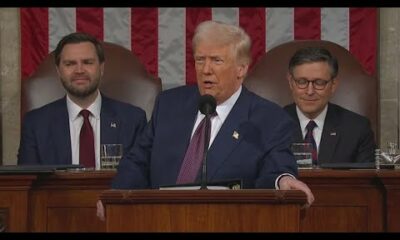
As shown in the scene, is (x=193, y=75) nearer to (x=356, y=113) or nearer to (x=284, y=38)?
(x=284, y=38)

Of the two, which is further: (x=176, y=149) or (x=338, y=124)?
(x=338, y=124)

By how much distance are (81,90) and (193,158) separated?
181 cm

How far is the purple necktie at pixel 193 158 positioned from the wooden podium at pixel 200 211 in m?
0.77

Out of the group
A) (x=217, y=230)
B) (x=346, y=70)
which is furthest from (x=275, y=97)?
(x=217, y=230)

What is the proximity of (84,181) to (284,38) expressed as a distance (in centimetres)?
243

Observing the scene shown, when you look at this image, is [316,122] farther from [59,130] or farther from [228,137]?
[228,137]

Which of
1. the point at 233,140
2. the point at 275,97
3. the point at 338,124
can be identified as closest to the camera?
the point at 233,140

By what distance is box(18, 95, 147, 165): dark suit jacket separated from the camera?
21.1 feet

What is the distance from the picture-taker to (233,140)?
5004mm

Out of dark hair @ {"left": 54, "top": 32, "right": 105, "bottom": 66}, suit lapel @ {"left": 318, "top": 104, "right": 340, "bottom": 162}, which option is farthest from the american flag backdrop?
suit lapel @ {"left": 318, "top": 104, "right": 340, "bottom": 162}

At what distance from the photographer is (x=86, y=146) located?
6.45m

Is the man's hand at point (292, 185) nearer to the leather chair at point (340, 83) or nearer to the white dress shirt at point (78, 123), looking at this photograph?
the white dress shirt at point (78, 123)

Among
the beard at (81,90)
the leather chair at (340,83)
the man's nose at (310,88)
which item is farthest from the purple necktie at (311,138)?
the beard at (81,90)

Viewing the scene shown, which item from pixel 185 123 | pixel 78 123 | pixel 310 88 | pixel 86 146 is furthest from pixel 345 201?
pixel 78 123
